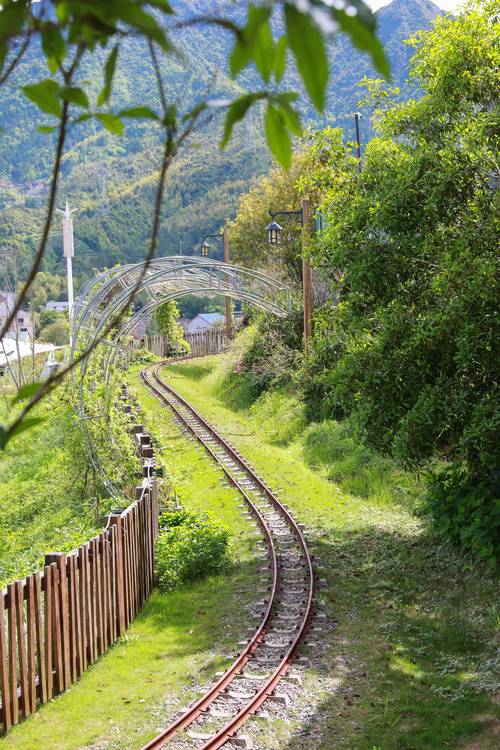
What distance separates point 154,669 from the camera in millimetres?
8688

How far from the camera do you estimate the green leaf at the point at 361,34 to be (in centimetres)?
112

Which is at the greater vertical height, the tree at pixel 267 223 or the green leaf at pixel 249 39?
the tree at pixel 267 223

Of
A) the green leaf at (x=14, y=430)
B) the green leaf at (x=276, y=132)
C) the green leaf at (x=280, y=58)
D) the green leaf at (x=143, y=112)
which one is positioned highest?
the green leaf at (x=280, y=58)

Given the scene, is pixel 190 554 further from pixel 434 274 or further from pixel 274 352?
pixel 274 352

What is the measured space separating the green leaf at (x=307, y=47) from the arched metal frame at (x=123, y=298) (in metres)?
11.7

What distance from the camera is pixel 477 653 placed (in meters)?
8.56

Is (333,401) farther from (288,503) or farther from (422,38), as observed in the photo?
(422,38)

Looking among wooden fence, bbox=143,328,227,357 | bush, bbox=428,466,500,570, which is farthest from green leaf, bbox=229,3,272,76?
wooden fence, bbox=143,328,227,357

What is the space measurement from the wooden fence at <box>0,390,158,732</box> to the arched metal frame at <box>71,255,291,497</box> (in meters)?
3.54

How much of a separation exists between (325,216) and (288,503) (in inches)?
225

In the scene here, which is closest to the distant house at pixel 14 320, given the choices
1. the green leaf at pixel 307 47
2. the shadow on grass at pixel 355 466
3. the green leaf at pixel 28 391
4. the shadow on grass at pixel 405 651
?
the green leaf at pixel 28 391

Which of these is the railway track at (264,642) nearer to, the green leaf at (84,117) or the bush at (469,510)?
the bush at (469,510)

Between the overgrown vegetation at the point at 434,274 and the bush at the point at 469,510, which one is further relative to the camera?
the bush at the point at 469,510

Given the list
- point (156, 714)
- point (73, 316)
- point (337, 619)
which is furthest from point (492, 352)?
point (73, 316)
